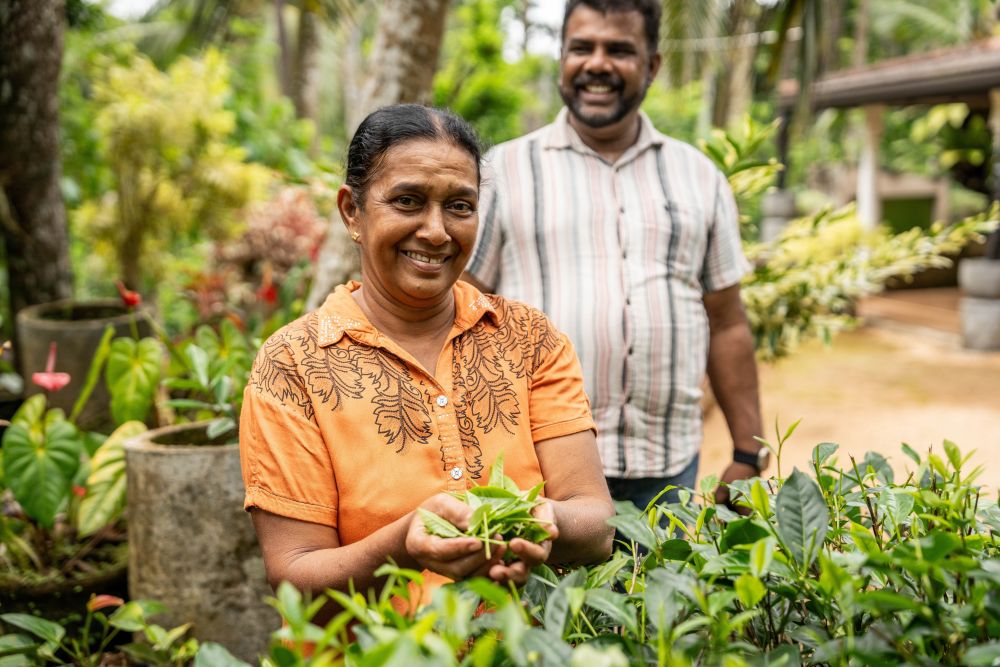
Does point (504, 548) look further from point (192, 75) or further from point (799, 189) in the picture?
point (799, 189)

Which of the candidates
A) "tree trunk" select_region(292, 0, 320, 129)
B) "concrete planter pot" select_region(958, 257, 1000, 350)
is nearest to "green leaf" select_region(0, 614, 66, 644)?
"concrete planter pot" select_region(958, 257, 1000, 350)

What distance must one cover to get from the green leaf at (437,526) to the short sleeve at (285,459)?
29cm

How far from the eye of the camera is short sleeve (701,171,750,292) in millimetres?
2535

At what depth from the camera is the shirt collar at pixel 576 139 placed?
8.20ft

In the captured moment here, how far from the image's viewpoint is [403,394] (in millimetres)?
1531

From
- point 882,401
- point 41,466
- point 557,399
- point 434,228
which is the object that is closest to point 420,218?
point 434,228

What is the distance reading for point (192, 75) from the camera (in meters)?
7.88

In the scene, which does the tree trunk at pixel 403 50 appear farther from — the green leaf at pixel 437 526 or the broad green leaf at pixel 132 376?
the green leaf at pixel 437 526

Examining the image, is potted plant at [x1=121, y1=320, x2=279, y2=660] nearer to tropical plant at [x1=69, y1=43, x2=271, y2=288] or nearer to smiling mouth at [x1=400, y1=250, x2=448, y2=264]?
smiling mouth at [x1=400, y1=250, x2=448, y2=264]

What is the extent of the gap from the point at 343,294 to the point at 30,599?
6.27 ft

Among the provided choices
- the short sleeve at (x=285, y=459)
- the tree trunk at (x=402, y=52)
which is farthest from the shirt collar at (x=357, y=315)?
the tree trunk at (x=402, y=52)

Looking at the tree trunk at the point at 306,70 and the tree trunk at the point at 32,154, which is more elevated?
the tree trunk at the point at 306,70

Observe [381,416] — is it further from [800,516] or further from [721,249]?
[721,249]

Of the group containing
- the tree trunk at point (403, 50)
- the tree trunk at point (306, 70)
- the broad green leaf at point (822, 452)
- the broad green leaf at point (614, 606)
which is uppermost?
the tree trunk at point (306, 70)
